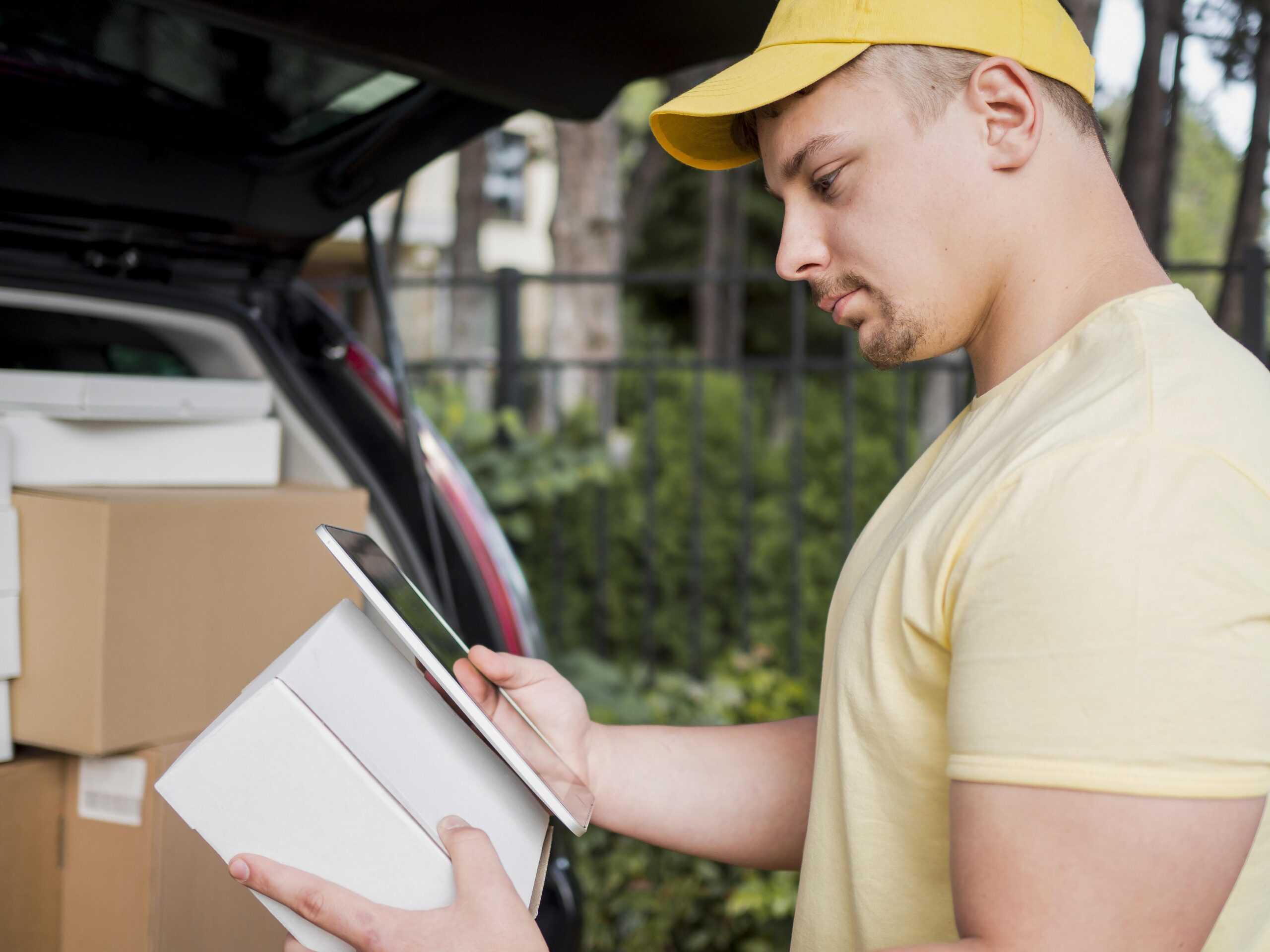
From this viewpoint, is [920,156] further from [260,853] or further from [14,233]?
[14,233]

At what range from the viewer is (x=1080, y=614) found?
688mm

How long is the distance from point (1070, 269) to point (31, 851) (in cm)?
152

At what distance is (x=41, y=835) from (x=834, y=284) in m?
1.33

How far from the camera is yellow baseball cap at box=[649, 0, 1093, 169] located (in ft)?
3.01

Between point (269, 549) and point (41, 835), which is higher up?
point (269, 549)

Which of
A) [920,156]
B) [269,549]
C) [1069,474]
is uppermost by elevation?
[920,156]

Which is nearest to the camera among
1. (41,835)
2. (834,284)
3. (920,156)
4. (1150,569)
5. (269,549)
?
(1150,569)

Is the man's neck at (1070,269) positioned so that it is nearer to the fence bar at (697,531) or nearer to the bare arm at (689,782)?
the bare arm at (689,782)

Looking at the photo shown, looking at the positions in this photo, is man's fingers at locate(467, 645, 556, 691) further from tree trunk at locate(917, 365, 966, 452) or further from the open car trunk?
tree trunk at locate(917, 365, 966, 452)

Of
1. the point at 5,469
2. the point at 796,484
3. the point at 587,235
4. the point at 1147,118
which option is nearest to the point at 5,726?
the point at 5,469

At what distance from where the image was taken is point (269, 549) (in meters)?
1.66

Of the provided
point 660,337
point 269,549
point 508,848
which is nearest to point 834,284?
point 508,848

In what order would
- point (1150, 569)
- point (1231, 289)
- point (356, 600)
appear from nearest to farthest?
point (1150, 569) → point (356, 600) → point (1231, 289)

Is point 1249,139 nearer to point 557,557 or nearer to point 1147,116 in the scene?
point 1147,116
